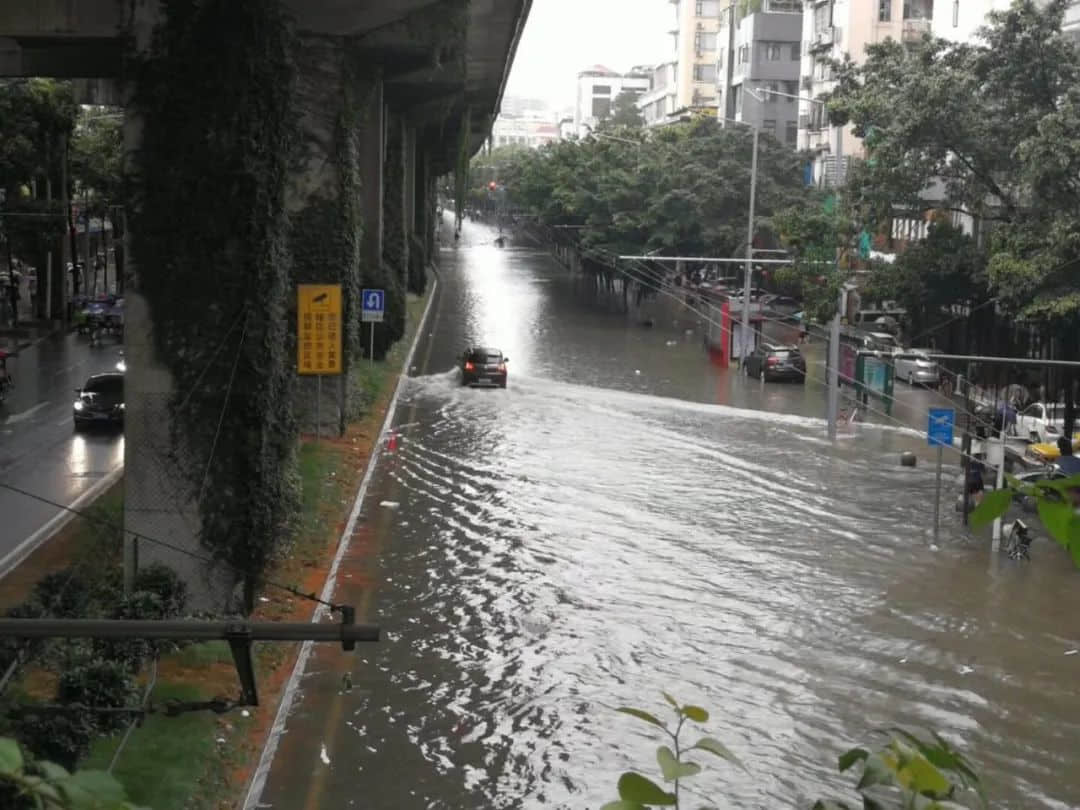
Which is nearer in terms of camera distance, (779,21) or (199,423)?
(199,423)

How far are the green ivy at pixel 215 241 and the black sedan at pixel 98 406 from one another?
56.3 ft

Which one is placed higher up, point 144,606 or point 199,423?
point 199,423

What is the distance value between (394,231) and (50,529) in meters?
23.8

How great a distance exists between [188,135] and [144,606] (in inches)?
215

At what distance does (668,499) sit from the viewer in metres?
29.7

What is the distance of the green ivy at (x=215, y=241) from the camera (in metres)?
17.5

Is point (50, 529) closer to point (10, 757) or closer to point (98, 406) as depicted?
point (98, 406)

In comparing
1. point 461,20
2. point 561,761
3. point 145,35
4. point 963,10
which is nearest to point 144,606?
point 561,761

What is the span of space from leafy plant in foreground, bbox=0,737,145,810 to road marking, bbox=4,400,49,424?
3441 centimetres

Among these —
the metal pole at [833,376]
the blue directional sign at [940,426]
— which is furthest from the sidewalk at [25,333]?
the blue directional sign at [940,426]

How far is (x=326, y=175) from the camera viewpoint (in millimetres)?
30188

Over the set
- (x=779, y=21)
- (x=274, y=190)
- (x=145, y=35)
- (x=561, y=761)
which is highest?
(x=779, y=21)

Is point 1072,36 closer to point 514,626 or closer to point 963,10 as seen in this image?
point 963,10

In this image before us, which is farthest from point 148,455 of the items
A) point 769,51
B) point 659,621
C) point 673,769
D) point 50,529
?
point 769,51
